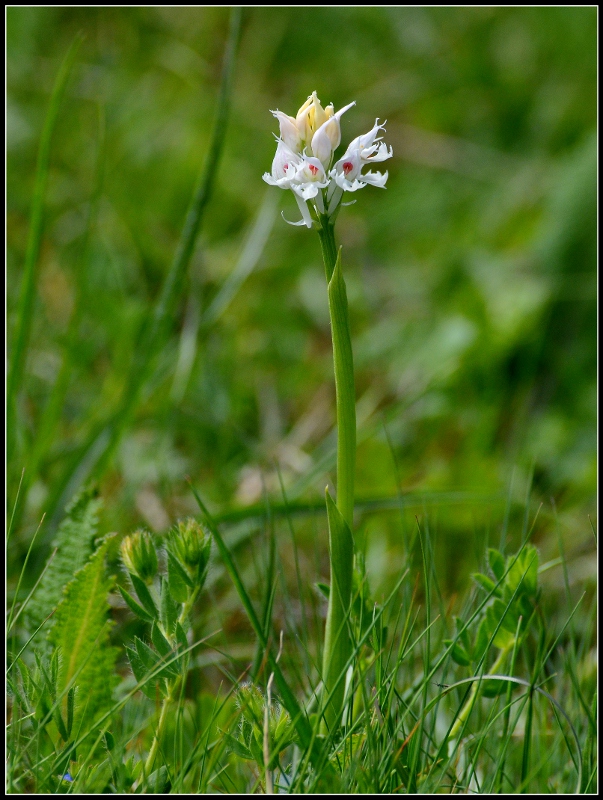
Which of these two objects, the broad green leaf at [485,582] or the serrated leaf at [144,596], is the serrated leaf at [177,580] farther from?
the broad green leaf at [485,582]

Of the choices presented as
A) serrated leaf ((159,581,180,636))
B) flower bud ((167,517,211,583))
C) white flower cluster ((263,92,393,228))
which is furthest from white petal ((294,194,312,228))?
serrated leaf ((159,581,180,636))

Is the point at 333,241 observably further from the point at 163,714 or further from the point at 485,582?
the point at 163,714

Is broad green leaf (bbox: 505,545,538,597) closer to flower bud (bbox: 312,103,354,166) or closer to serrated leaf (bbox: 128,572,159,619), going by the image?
serrated leaf (bbox: 128,572,159,619)

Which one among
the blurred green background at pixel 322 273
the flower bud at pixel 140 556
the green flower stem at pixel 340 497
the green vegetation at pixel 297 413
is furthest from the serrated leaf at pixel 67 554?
the green flower stem at pixel 340 497

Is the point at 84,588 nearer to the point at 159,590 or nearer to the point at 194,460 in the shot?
the point at 159,590

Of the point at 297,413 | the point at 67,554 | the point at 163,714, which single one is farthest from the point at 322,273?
the point at 163,714

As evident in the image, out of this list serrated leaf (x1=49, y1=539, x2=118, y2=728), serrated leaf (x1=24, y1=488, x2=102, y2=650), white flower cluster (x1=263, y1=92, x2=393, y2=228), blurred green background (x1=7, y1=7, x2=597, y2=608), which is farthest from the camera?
blurred green background (x1=7, y1=7, x2=597, y2=608)

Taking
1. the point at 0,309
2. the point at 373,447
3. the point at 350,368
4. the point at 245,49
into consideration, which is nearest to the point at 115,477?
the point at 0,309
